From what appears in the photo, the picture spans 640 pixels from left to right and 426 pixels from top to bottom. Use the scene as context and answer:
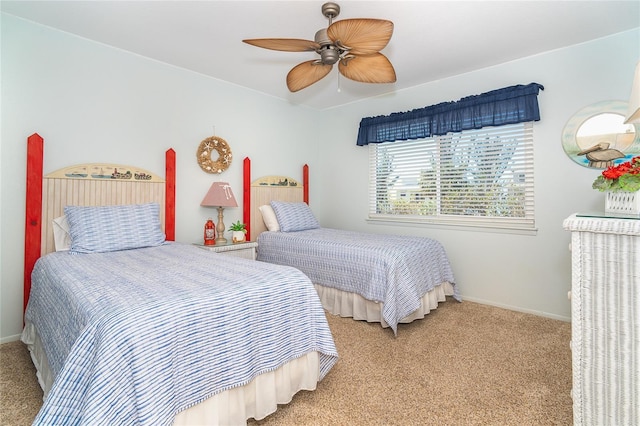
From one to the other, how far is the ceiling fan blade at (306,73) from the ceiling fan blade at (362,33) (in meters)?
0.36

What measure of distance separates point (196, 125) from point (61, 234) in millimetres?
1636

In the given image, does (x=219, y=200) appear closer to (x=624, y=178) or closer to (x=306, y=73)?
(x=306, y=73)

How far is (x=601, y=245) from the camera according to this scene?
1202mm

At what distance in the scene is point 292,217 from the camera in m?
Result: 3.86

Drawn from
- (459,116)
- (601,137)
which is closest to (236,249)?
(459,116)

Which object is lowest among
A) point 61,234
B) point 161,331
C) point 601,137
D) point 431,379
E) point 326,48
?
point 431,379

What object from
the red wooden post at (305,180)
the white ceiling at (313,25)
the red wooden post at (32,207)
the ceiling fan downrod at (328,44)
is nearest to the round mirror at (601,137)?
the white ceiling at (313,25)

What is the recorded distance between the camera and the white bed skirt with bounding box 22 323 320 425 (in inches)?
52.6

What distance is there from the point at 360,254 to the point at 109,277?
186cm

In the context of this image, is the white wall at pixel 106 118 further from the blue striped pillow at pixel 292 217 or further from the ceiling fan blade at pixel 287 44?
the ceiling fan blade at pixel 287 44

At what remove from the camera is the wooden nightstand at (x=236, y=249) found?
10.4 feet

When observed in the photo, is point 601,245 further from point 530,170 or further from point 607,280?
point 530,170

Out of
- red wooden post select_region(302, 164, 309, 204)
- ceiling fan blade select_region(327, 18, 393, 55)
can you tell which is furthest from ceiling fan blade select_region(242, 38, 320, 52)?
red wooden post select_region(302, 164, 309, 204)

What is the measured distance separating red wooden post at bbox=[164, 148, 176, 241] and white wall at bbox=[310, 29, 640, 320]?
275 cm
